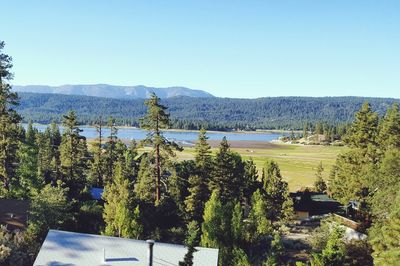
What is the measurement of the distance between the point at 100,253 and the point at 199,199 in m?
22.4

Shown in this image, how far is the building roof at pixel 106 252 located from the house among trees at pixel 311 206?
38307mm

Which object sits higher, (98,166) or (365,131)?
(365,131)

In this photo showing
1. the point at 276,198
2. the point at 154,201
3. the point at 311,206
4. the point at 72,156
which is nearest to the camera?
the point at 154,201

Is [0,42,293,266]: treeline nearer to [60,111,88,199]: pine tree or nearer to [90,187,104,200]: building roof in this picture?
[60,111,88,199]: pine tree

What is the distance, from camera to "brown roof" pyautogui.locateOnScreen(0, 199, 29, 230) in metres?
45.5

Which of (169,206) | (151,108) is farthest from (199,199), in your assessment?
(151,108)

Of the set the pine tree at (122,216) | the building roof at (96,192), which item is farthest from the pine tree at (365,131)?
the building roof at (96,192)

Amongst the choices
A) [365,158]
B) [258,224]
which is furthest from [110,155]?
[365,158]

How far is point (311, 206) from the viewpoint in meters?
68.9

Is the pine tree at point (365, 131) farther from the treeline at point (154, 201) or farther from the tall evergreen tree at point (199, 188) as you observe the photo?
the tall evergreen tree at point (199, 188)

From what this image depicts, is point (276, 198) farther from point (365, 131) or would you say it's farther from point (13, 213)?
point (13, 213)

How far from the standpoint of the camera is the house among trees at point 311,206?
221 feet

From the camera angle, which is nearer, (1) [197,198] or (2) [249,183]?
(1) [197,198]

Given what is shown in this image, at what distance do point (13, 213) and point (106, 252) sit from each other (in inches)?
835
